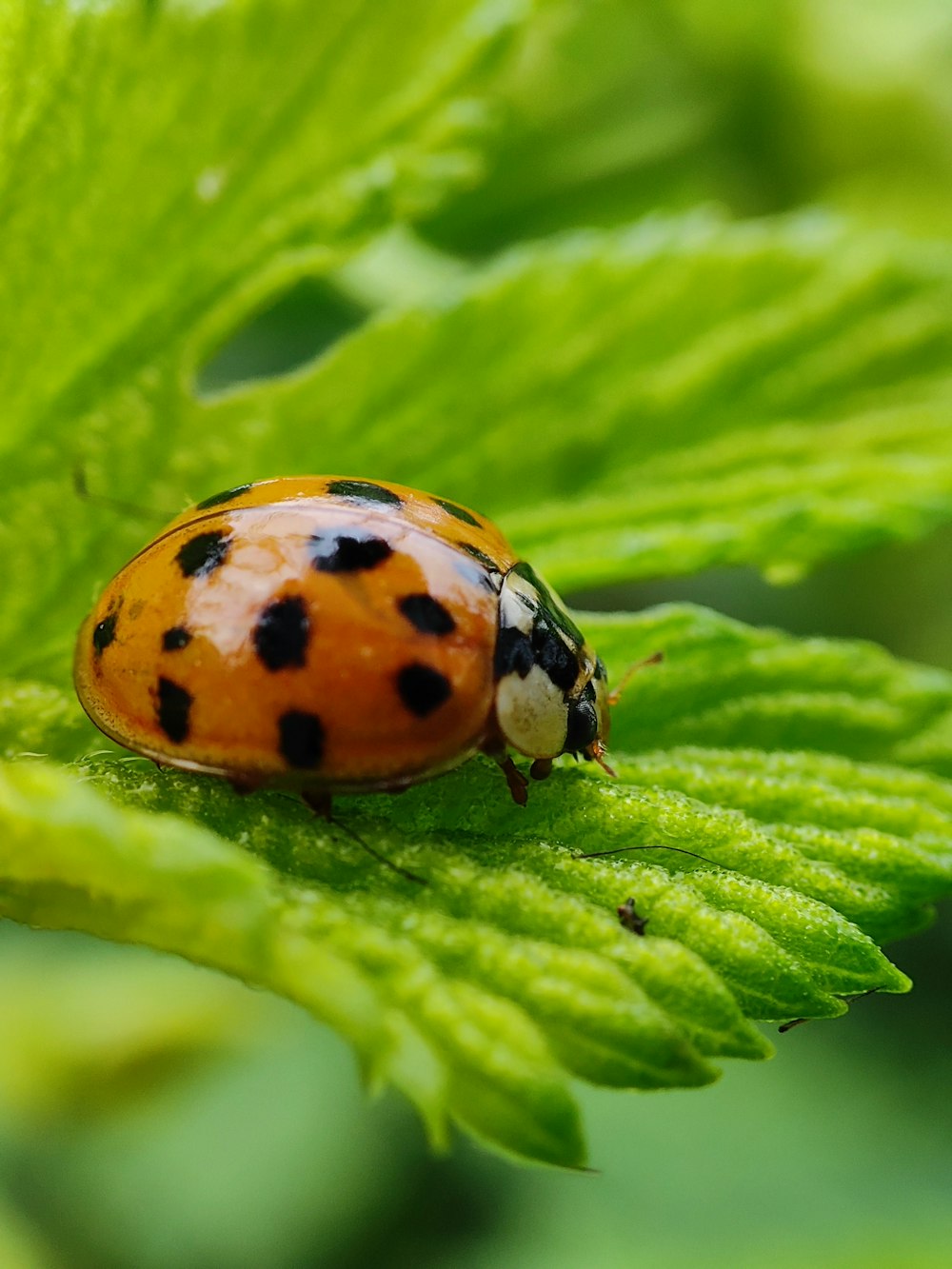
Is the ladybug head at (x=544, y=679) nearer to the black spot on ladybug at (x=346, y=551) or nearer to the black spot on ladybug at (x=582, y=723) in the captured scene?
the black spot on ladybug at (x=582, y=723)

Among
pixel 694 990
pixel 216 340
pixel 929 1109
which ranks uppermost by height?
pixel 216 340

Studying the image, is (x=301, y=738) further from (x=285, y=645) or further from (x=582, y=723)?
(x=582, y=723)

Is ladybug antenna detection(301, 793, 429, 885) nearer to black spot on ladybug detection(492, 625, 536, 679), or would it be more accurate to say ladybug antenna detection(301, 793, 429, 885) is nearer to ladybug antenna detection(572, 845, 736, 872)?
ladybug antenna detection(572, 845, 736, 872)

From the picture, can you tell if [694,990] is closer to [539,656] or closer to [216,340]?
[539,656]

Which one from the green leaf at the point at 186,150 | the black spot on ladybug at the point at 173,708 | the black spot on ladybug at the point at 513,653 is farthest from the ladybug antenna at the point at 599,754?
the green leaf at the point at 186,150

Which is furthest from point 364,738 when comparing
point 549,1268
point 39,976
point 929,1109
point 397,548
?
point 929,1109
